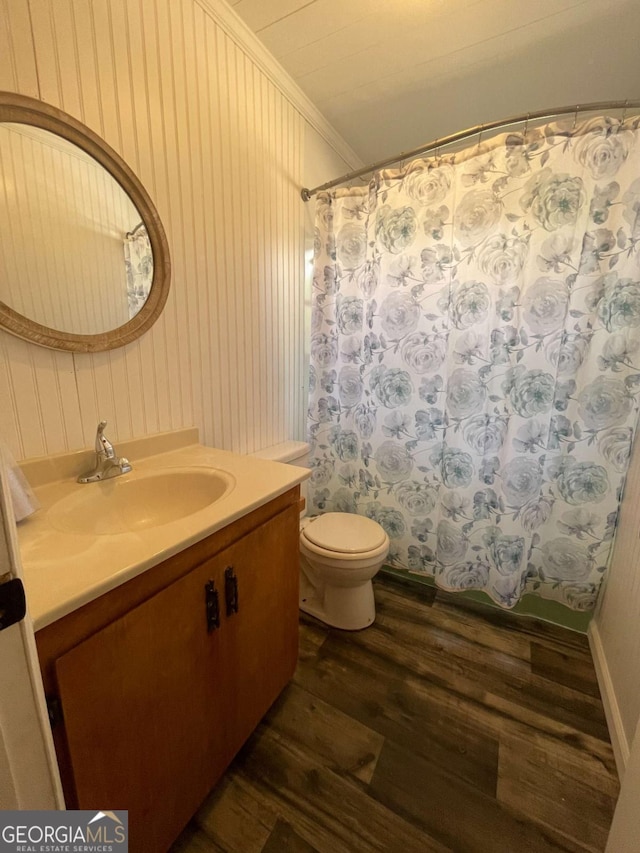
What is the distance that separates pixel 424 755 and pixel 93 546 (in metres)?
1.17

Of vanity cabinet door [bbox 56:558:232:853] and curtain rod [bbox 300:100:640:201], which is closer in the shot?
vanity cabinet door [bbox 56:558:232:853]

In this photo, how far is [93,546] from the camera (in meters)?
0.65

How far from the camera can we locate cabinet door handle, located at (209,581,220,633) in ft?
2.56

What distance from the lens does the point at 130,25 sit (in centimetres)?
98

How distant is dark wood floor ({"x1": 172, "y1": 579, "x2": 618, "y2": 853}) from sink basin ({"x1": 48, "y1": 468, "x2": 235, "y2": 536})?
79cm

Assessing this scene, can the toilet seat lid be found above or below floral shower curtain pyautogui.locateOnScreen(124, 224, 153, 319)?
below

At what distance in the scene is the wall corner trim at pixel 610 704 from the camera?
1.03 metres

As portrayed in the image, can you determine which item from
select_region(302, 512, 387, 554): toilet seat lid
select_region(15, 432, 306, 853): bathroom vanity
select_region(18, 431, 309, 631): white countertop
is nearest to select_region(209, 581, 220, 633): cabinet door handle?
select_region(15, 432, 306, 853): bathroom vanity

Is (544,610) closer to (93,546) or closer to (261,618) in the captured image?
(261,618)

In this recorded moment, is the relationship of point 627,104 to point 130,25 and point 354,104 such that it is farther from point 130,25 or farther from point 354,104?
point 130,25

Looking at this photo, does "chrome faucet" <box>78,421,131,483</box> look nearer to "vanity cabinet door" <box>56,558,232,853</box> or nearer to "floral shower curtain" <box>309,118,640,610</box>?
"vanity cabinet door" <box>56,558,232,853</box>

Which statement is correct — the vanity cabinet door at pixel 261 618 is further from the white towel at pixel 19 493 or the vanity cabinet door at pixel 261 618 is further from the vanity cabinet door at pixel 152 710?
the white towel at pixel 19 493

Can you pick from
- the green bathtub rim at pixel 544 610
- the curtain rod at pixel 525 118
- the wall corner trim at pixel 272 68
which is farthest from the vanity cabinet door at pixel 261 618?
the wall corner trim at pixel 272 68

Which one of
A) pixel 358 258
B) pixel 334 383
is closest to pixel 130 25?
pixel 358 258
